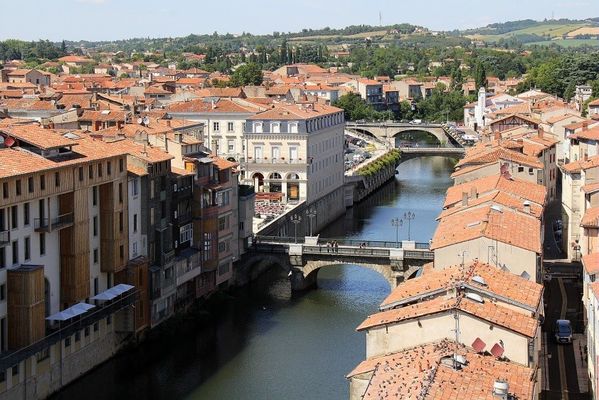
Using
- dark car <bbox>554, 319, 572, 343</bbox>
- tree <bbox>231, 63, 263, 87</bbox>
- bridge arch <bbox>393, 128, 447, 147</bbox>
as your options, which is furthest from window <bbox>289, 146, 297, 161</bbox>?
tree <bbox>231, 63, 263, 87</bbox>

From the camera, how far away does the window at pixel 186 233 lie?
54.1 metres

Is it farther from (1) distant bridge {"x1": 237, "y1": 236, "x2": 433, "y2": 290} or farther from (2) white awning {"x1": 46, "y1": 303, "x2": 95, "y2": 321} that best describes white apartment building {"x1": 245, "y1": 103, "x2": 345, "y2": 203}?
(2) white awning {"x1": 46, "y1": 303, "x2": 95, "y2": 321}

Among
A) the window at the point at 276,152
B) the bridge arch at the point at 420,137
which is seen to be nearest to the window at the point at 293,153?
the window at the point at 276,152

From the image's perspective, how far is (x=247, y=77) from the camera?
15500 centimetres

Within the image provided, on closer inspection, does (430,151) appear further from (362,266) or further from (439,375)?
(439,375)

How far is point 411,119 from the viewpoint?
178 m

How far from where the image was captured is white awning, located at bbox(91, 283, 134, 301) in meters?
45.9

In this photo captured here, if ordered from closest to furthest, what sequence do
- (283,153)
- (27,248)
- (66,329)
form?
1. (27,248)
2. (66,329)
3. (283,153)

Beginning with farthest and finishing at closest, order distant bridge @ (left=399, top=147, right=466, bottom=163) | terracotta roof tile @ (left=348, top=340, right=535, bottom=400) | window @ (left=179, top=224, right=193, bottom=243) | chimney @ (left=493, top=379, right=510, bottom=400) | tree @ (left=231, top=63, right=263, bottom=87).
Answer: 1. tree @ (left=231, top=63, right=263, bottom=87)
2. distant bridge @ (left=399, top=147, right=466, bottom=163)
3. window @ (left=179, top=224, right=193, bottom=243)
4. terracotta roof tile @ (left=348, top=340, right=535, bottom=400)
5. chimney @ (left=493, top=379, right=510, bottom=400)

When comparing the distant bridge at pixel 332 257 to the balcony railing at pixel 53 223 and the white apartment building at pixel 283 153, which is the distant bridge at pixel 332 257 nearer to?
the balcony railing at pixel 53 223

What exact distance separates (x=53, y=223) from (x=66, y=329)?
393 cm

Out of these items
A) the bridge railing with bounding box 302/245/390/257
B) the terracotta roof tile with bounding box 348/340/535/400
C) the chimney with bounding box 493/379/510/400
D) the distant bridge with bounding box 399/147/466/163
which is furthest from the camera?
the distant bridge with bounding box 399/147/466/163

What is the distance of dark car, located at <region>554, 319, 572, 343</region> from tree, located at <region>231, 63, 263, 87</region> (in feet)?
352

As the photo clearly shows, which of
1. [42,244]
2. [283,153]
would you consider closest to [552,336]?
[42,244]
